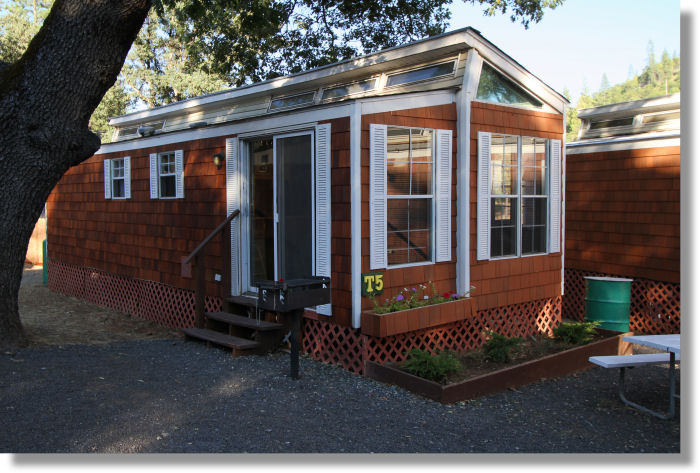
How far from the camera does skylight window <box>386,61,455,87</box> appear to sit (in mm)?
6562

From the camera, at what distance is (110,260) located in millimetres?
9531

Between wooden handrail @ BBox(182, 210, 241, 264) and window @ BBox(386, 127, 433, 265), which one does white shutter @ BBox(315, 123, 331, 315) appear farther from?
wooden handrail @ BBox(182, 210, 241, 264)

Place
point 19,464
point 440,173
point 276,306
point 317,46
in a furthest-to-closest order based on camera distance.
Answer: point 317,46, point 440,173, point 276,306, point 19,464

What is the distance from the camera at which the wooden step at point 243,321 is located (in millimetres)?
5980

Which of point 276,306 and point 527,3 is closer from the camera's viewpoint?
point 276,306

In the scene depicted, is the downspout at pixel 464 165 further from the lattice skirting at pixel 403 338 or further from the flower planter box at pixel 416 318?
the lattice skirting at pixel 403 338

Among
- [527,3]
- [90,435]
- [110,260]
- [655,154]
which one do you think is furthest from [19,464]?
[527,3]

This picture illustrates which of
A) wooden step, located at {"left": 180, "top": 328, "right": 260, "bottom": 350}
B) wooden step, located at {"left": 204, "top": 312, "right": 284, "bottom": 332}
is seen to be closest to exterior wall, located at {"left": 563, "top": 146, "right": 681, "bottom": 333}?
wooden step, located at {"left": 204, "top": 312, "right": 284, "bottom": 332}

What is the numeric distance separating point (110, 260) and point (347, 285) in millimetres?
5698

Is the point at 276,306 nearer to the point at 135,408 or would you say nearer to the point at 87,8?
the point at 135,408

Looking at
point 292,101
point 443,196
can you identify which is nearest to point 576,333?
point 443,196

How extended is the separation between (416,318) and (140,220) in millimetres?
5108

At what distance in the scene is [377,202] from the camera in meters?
5.50

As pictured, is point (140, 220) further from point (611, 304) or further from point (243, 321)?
point (611, 304)
